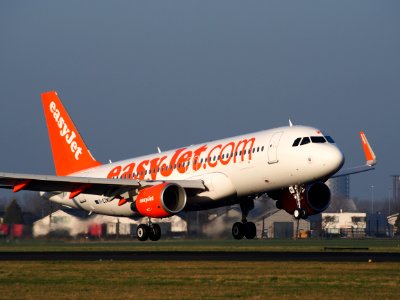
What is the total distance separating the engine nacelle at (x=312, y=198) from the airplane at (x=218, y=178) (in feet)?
0.17

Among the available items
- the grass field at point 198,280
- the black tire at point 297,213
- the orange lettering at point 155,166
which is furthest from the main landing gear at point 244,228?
the grass field at point 198,280

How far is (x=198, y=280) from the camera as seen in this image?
96.5 feet

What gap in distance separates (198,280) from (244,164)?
781 inches

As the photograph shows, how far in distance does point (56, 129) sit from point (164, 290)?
38.4 m

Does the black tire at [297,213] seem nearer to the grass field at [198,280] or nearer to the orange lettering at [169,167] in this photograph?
the orange lettering at [169,167]

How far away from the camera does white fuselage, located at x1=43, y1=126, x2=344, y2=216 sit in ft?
153

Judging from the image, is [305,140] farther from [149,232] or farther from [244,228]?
[149,232]

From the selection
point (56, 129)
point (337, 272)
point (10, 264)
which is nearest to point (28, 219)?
point (56, 129)

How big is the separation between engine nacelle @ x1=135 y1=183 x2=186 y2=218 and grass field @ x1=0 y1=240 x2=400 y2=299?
12.7 m

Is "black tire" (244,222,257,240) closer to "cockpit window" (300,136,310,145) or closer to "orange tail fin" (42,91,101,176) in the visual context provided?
"cockpit window" (300,136,310,145)

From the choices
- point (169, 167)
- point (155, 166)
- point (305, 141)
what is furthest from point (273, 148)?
point (155, 166)

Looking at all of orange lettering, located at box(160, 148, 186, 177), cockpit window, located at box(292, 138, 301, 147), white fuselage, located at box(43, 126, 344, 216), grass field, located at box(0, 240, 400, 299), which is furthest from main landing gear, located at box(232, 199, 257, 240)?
grass field, located at box(0, 240, 400, 299)

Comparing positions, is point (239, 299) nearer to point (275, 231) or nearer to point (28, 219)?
point (28, 219)

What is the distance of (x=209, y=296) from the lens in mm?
25203
